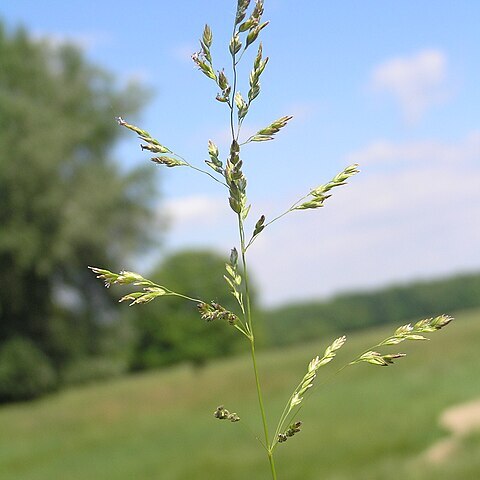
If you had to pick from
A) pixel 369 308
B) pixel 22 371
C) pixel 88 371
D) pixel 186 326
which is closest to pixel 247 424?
pixel 22 371

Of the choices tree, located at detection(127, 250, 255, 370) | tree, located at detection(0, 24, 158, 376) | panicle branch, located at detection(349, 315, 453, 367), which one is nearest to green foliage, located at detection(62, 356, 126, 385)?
tree, located at detection(0, 24, 158, 376)

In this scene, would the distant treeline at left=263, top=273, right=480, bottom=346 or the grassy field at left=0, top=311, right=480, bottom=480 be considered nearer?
the grassy field at left=0, top=311, right=480, bottom=480

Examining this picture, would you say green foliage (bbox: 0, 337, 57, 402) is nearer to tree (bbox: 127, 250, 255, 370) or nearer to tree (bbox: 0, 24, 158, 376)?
tree (bbox: 0, 24, 158, 376)

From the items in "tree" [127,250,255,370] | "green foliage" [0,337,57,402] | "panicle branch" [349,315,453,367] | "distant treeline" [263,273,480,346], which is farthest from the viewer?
"distant treeline" [263,273,480,346]

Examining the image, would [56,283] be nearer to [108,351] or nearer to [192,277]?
[108,351]

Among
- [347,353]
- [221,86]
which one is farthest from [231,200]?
[347,353]

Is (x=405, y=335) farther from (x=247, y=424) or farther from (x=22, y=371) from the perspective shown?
(x=22, y=371)

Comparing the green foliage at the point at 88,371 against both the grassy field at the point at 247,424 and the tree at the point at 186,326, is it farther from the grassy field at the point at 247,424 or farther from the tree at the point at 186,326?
the tree at the point at 186,326
